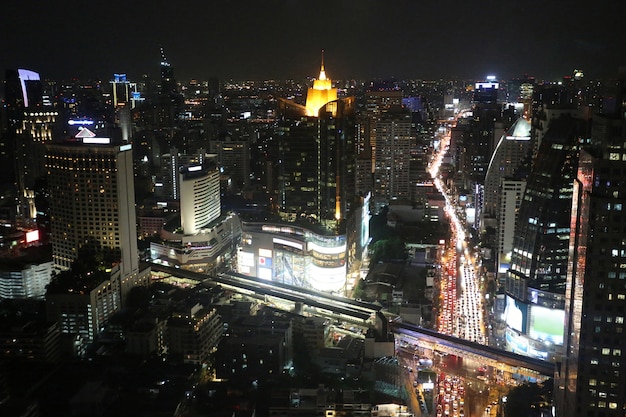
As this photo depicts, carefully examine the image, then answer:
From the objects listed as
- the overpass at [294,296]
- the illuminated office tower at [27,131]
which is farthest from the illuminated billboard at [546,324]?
the illuminated office tower at [27,131]

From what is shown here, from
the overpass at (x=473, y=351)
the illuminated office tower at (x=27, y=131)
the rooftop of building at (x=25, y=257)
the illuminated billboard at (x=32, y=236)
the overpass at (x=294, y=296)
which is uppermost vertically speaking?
the illuminated office tower at (x=27, y=131)

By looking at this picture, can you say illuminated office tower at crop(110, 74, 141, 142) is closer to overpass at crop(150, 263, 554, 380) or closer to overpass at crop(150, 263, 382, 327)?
overpass at crop(150, 263, 382, 327)

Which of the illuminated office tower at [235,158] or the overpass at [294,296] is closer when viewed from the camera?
the overpass at [294,296]

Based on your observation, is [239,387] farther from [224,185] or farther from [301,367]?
[224,185]

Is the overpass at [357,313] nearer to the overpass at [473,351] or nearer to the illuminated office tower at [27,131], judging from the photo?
the overpass at [473,351]

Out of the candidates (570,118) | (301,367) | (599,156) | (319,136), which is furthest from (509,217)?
(599,156)

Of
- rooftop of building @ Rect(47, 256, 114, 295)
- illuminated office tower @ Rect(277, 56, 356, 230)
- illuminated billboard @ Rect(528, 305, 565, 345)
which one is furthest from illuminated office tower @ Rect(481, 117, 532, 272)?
rooftop of building @ Rect(47, 256, 114, 295)
